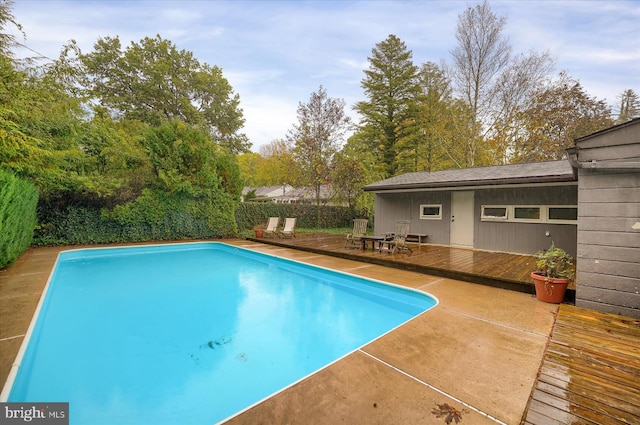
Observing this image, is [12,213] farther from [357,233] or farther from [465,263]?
[465,263]

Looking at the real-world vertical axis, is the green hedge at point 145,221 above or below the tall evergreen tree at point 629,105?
below

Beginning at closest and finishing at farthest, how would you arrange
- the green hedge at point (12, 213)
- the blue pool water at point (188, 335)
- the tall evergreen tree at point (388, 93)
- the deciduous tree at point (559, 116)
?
the blue pool water at point (188, 335) → the green hedge at point (12, 213) → the deciduous tree at point (559, 116) → the tall evergreen tree at point (388, 93)

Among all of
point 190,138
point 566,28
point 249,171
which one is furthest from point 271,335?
point 249,171

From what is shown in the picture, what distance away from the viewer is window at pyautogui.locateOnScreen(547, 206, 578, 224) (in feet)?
24.5

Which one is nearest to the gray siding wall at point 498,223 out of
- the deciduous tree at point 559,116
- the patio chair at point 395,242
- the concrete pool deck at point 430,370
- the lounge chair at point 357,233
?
the patio chair at point 395,242

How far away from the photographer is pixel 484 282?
552cm

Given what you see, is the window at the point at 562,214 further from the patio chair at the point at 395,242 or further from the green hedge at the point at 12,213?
the green hedge at the point at 12,213

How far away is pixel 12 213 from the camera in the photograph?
5758mm

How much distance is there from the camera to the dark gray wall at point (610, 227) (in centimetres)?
362

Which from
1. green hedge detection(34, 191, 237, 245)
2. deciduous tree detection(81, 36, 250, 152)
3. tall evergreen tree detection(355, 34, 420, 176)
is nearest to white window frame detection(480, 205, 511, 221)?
green hedge detection(34, 191, 237, 245)

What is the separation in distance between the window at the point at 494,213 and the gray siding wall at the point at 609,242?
504 cm

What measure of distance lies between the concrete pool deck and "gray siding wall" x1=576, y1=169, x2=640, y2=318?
2.10ft

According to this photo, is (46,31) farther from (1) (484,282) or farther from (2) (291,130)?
(1) (484,282)

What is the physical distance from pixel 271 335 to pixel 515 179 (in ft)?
25.7
